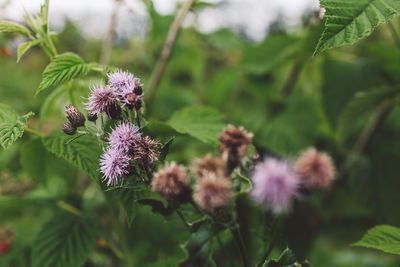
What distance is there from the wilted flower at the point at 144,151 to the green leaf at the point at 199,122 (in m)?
0.29

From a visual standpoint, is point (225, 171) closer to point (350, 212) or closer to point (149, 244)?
point (149, 244)

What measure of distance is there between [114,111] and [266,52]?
3.80ft

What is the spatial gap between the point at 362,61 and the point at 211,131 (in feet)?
2.94

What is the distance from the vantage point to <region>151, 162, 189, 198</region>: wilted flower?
56cm

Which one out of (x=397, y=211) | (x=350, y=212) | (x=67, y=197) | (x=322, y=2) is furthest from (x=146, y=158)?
(x=350, y=212)

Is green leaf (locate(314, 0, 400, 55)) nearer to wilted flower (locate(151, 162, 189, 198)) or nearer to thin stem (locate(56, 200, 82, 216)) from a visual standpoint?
wilted flower (locate(151, 162, 189, 198))

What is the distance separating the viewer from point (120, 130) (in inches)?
24.9

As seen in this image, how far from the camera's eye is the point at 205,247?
1.92 ft

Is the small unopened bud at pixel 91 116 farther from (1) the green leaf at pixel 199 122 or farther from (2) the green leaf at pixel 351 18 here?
(2) the green leaf at pixel 351 18

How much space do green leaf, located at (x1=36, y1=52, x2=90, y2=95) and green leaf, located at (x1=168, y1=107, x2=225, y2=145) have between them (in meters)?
0.32

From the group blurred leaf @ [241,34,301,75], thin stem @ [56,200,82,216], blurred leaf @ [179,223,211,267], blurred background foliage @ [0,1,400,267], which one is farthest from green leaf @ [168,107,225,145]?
blurred leaf @ [241,34,301,75]

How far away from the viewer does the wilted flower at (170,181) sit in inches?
22.2

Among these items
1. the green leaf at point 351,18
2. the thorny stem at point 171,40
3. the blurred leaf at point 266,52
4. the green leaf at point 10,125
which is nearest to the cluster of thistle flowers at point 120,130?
the green leaf at point 10,125

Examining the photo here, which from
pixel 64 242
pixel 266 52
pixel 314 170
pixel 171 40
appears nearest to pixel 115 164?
pixel 314 170
